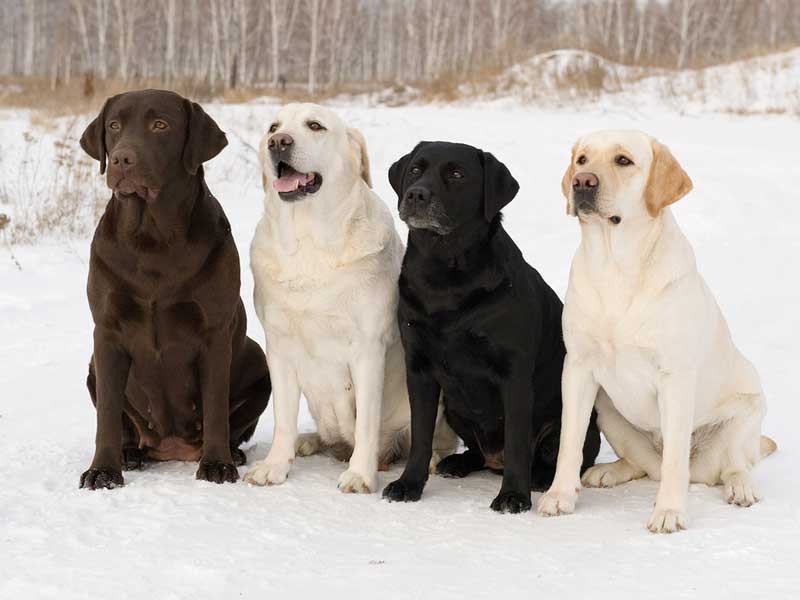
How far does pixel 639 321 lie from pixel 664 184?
1.64 ft

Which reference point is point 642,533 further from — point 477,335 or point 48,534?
point 48,534

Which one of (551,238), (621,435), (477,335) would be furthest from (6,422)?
(551,238)

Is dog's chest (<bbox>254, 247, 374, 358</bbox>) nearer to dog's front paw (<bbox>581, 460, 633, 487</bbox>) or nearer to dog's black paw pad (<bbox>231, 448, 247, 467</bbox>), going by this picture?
dog's black paw pad (<bbox>231, 448, 247, 467</bbox>)

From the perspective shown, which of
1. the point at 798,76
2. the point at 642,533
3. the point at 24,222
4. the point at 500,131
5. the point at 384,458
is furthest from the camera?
the point at 798,76

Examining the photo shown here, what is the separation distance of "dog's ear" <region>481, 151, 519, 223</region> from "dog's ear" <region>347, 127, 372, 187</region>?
543 millimetres

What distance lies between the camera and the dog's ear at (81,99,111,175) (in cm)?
357

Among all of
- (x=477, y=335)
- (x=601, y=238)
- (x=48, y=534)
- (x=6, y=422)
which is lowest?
(x=6, y=422)

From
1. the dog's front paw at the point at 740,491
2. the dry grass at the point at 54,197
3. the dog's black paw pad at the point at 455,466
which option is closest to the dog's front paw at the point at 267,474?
the dog's black paw pad at the point at 455,466

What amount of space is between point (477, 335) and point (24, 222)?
6284mm

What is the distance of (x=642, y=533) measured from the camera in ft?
10.1

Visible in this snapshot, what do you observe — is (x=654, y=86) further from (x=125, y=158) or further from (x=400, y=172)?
(x=125, y=158)

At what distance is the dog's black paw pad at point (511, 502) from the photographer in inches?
133

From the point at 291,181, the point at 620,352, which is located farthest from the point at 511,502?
the point at 291,181

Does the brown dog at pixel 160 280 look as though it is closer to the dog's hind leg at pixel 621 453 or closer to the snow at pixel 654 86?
the dog's hind leg at pixel 621 453
